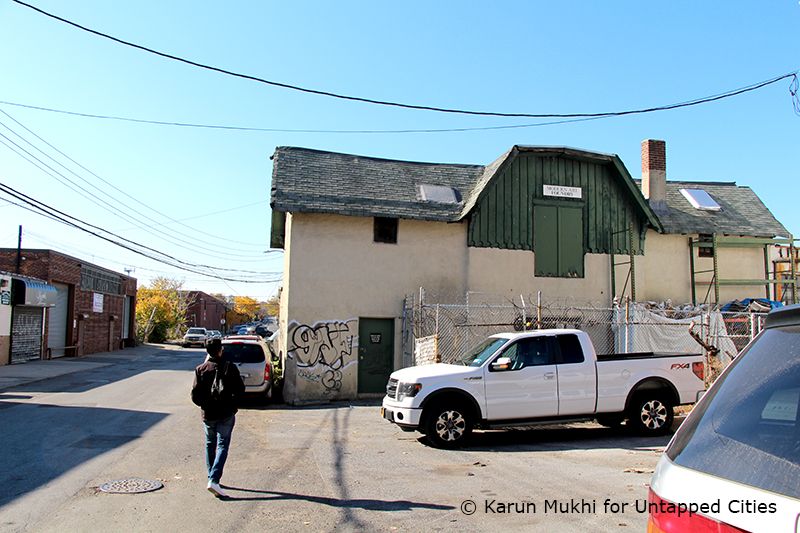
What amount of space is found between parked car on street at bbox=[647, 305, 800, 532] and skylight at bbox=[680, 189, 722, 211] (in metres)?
20.2

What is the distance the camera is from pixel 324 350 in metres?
16.6

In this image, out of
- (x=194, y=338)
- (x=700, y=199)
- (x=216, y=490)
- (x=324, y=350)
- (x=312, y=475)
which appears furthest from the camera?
(x=194, y=338)

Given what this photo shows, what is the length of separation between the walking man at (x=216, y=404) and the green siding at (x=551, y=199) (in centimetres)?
1166

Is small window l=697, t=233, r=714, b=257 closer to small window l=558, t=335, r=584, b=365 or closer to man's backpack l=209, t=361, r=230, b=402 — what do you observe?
small window l=558, t=335, r=584, b=365

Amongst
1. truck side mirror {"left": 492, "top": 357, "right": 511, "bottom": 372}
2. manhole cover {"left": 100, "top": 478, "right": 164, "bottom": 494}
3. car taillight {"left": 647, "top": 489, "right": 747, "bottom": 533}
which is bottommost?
manhole cover {"left": 100, "top": 478, "right": 164, "bottom": 494}

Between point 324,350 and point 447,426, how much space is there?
7161 millimetres

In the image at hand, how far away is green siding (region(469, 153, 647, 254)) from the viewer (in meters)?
18.0

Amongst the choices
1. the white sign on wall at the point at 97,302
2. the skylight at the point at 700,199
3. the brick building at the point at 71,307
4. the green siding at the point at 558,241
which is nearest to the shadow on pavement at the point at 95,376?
the brick building at the point at 71,307

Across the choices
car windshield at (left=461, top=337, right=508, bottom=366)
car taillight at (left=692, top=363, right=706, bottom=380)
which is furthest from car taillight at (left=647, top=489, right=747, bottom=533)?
car taillight at (left=692, top=363, right=706, bottom=380)

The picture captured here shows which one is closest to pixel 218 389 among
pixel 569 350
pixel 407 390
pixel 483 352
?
pixel 407 390

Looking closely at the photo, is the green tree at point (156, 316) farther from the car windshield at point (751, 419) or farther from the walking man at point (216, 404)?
the car windshield at point (751, 419)

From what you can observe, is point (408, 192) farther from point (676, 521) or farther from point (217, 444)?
point (676, 521)

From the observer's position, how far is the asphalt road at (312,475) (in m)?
6.04

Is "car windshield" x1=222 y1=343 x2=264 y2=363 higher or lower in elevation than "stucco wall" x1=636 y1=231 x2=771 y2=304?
lower
